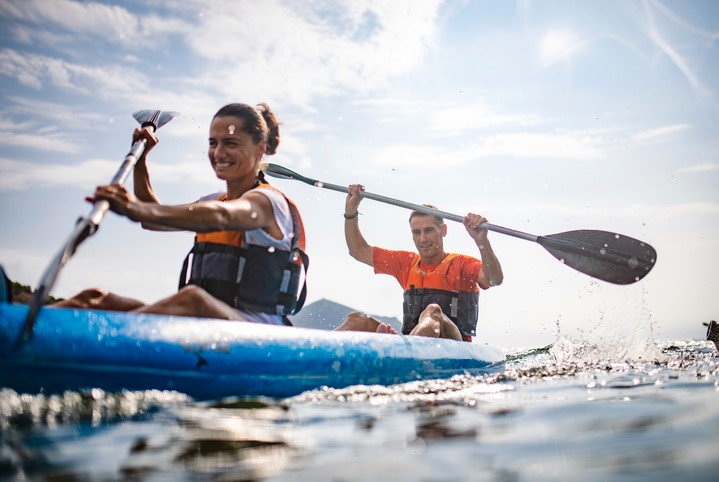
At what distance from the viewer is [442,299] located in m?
5.36

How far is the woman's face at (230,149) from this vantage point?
338cm

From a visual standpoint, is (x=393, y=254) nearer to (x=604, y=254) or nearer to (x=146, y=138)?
(x=604, y=254)

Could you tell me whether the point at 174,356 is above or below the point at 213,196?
below

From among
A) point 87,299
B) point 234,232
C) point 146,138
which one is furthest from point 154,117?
point 87,299

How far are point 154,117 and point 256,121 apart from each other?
0.93 meters

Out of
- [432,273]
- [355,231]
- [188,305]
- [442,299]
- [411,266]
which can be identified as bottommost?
[188,305]

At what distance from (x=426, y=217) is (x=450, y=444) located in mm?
4206

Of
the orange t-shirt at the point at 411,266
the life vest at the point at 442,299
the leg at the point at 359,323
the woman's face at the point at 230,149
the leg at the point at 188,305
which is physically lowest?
the leg at the point at 188,305

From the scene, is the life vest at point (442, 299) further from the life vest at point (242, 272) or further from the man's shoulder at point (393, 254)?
the life vest at point (242, 272)

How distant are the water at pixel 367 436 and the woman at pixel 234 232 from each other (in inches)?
23.4

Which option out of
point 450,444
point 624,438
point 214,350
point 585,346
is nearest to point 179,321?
point 214,350

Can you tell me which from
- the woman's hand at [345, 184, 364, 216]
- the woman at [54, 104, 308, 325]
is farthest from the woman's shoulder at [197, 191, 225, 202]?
the woman's hand at [345, 184, 364, 216]

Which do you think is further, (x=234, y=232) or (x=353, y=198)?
(x=353, y=198)

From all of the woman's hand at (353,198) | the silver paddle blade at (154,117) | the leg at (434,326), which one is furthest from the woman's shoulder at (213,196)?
the woman's hand at (353,198)
